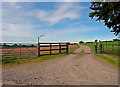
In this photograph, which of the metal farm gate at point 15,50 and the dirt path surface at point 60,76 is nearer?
the dirt path surface at point 60,76

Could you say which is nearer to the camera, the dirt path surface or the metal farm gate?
the dirt path surface

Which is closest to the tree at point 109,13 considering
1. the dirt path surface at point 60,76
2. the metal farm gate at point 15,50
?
the dirt path surface at point 60,76

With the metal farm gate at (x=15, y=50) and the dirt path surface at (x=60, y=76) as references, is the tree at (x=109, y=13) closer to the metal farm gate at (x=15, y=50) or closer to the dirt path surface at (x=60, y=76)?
the dirt path surface at (x=60, y=76)

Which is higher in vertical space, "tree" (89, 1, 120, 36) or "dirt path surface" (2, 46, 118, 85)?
"tree" (89, 1, 120, 36)

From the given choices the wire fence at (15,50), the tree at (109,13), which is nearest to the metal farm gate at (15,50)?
the wire fence at (15,50)

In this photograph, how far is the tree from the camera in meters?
10.4

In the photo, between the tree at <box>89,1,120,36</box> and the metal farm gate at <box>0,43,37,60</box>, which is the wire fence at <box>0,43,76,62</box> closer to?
the metal farm gate at <box>0,43,37,60</box>

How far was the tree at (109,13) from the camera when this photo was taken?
34.0 feet

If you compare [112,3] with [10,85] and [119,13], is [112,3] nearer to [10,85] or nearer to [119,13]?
[119,13]

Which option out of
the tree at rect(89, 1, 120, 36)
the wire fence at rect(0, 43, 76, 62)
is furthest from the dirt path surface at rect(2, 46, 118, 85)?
the tree at rect(89, 1, 120, 36)

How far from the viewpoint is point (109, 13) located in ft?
37.7

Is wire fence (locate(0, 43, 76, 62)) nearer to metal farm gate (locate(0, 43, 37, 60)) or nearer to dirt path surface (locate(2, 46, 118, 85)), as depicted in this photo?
metal farm gate (locate(0, 43, 37, 60))

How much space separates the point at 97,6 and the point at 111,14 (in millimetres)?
2846

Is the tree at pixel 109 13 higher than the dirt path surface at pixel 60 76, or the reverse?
the tree at pixel 109 13
